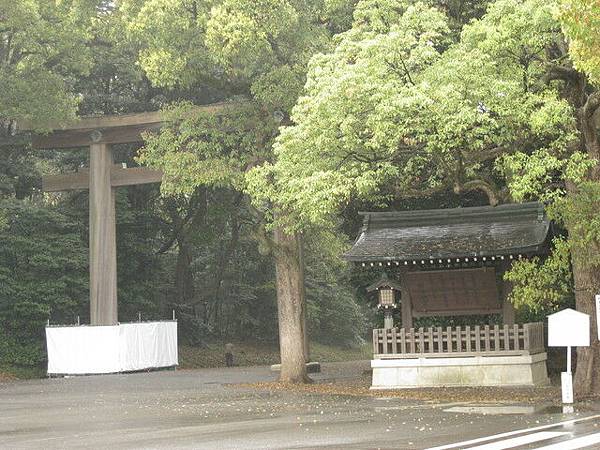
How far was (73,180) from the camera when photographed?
33.6 metres

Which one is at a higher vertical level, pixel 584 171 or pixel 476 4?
pixel 476 4

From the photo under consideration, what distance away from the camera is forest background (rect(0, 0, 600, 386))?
1850 cm

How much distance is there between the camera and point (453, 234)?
24.8m

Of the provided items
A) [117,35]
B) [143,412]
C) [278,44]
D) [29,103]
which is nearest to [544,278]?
[143,412]

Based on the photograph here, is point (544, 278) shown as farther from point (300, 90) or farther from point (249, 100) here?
point (249, 100)

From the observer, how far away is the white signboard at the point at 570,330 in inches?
688

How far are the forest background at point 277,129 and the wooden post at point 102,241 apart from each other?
7.29 ft

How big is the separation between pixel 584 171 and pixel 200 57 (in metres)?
11.1

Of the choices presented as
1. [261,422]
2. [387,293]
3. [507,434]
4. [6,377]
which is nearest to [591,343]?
[507,434]

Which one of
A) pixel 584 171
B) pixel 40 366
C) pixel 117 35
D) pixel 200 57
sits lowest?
pixel 40 366

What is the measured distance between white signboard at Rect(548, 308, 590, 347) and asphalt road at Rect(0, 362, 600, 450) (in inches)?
52.0

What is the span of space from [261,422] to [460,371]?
28.3ft

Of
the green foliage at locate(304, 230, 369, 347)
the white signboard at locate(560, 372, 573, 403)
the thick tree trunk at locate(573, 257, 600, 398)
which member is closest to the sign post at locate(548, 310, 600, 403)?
the white signboard at locate(560, 372, 573, 403)

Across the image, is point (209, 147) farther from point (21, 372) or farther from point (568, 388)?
point (21, 372)
